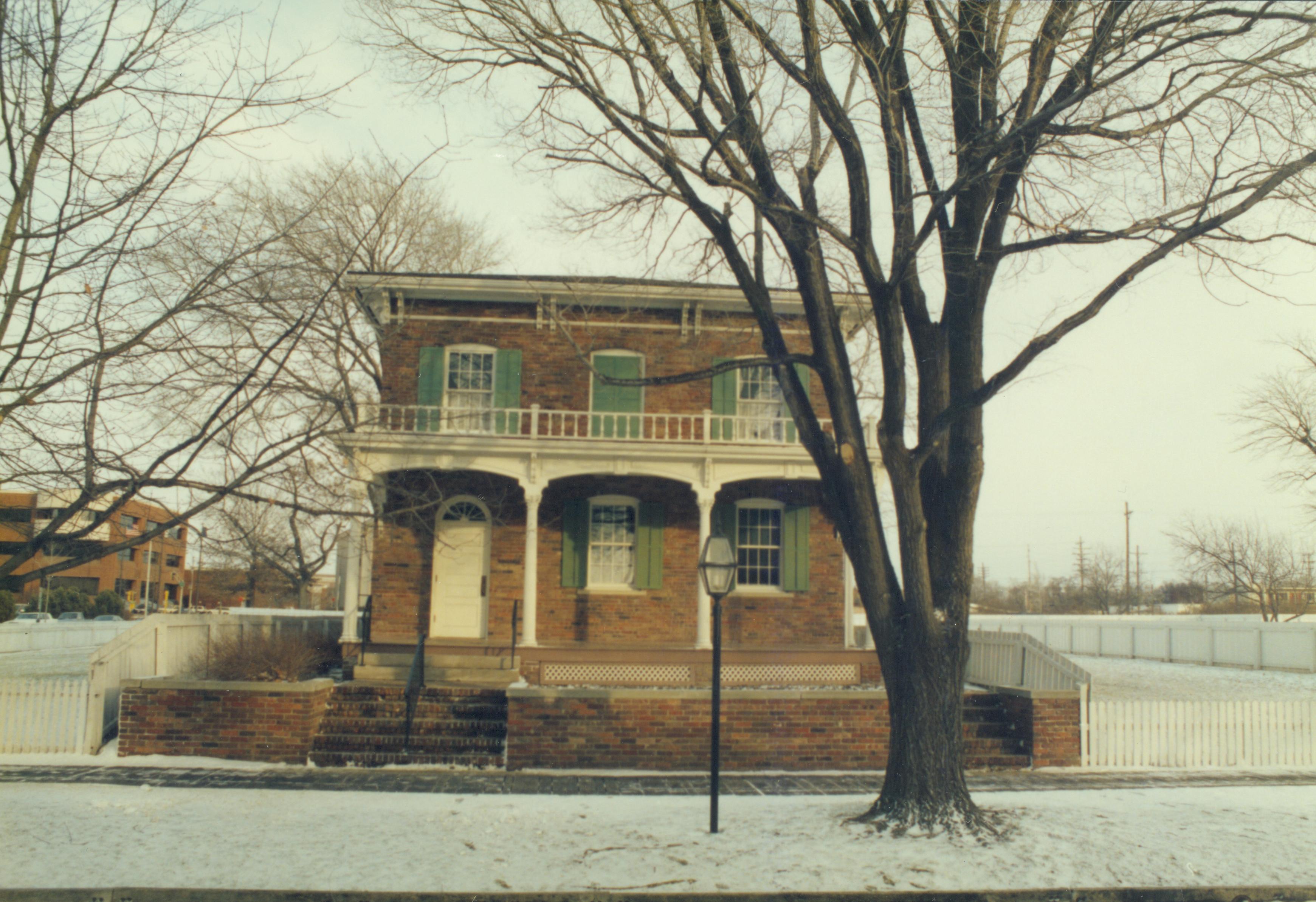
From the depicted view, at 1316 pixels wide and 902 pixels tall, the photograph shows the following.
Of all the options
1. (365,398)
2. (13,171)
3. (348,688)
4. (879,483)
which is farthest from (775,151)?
(365,398)

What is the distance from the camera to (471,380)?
18.4m

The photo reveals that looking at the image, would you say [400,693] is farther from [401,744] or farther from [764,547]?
[764,547]

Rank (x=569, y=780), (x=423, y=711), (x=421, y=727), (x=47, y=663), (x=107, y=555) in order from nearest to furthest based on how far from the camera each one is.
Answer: (x=107, y=555) < (x=569, y=780) < (x=421, y=727) < (x=423, y=711) < (x=47, y=663)

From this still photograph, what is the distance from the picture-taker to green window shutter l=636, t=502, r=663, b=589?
1802 centimetres

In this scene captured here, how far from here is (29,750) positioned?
11531mm

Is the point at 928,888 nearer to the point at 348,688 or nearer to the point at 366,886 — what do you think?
the point at 366,886

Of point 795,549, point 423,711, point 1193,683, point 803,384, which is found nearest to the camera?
point 423,711

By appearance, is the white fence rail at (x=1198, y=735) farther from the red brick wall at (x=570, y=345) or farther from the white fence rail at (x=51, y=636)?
the white fence rail at (x=51, y=636)

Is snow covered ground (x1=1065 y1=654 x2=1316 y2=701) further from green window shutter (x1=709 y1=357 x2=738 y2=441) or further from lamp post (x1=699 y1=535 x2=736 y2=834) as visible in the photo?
lamp post (x1=699 y1=535 x2=736 y2=834)

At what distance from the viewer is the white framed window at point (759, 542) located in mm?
18594

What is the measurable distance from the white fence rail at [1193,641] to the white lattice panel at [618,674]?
38.1 ft

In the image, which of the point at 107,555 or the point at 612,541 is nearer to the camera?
the point at 107,555

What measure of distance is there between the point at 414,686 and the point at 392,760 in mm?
1643

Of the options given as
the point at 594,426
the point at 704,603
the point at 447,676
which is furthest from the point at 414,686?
the point at 594,426
